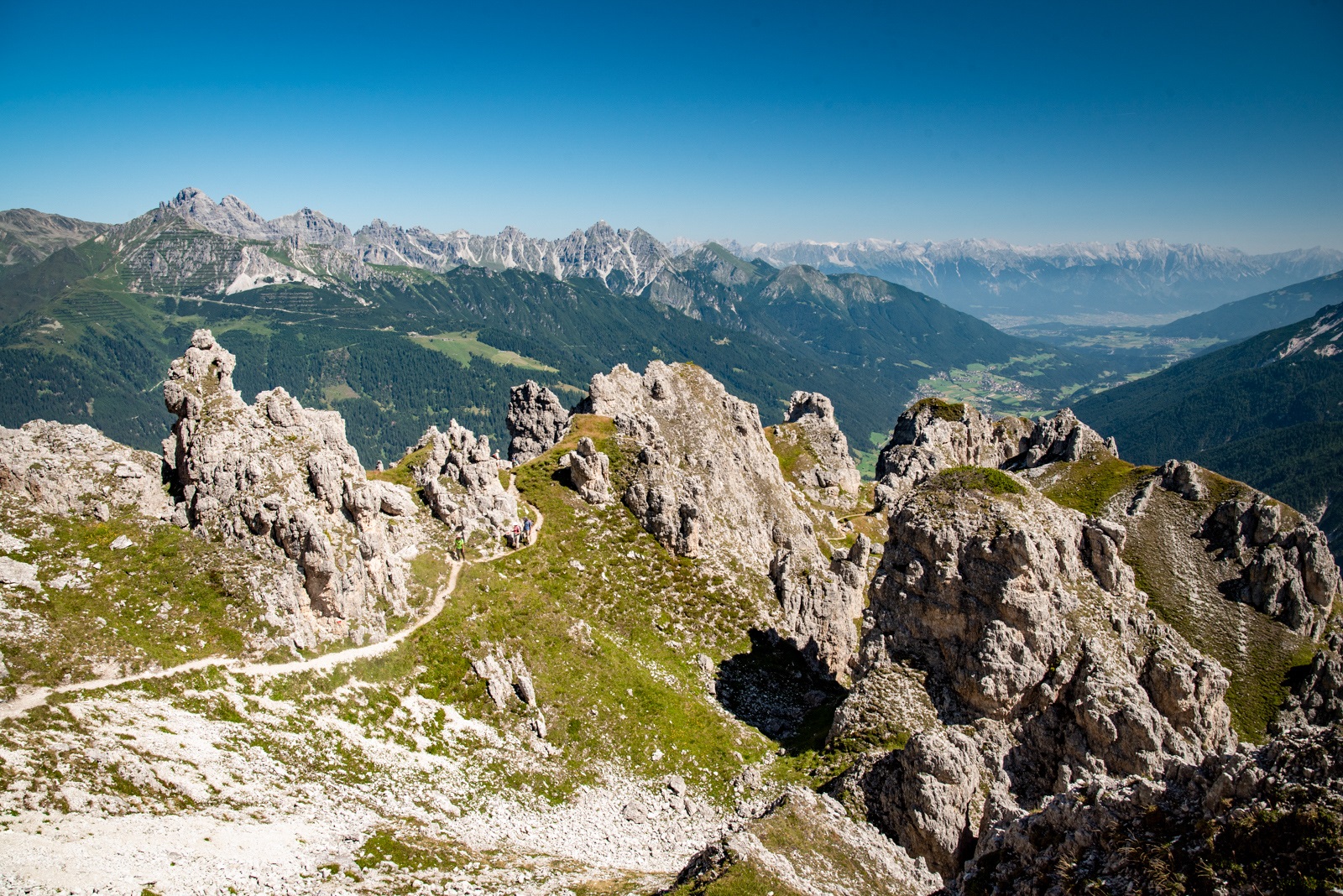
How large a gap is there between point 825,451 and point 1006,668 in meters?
96.0

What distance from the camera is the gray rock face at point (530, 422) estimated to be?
404 ft

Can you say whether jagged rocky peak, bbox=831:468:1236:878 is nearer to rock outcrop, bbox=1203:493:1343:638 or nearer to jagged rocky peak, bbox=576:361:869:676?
jagged rocky peak, bbox=576:361:869:676

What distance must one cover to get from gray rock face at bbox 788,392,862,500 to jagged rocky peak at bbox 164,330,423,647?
297 feet

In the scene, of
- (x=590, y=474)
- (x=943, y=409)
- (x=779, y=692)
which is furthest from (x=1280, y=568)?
(x=943, y=409)

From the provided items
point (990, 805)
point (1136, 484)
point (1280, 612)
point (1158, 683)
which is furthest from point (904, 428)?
point (990, 805)

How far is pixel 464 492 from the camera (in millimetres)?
67188

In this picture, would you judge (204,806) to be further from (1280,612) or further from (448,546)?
(1280,612)

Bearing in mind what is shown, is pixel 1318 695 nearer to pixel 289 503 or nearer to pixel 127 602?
pixel 289 503

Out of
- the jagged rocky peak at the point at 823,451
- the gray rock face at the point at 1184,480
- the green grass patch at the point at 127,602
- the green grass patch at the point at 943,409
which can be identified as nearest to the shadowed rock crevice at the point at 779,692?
the green grass patch at the point at 127,602

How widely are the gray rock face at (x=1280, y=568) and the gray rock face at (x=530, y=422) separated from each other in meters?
95.2

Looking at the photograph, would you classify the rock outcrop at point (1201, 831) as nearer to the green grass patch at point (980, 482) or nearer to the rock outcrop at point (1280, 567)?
the green grass patch at point (980, 482)

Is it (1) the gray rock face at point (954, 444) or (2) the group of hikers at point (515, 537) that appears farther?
(1) the gray rock face at point (954, 444)

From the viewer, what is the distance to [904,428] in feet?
506

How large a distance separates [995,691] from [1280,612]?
4326 cm
